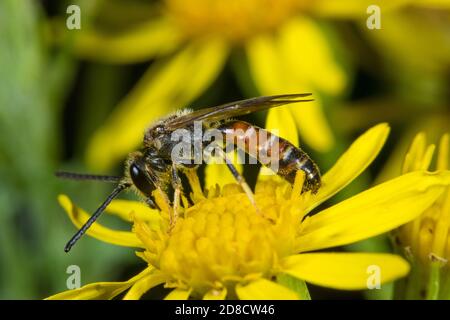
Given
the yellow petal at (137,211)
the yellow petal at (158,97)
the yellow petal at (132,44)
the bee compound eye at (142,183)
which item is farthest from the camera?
the yellow petal at (132,44)

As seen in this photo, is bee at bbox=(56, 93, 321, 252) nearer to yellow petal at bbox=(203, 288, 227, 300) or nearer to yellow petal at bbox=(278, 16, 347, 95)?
yellow petal at bbox=(203, 288, 227, 300)

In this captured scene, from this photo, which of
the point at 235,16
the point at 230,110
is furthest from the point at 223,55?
the point at 230,110

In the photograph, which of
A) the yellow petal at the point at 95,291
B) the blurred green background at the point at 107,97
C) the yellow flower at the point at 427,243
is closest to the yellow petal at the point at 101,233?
the yellow petal at the point at 95,291

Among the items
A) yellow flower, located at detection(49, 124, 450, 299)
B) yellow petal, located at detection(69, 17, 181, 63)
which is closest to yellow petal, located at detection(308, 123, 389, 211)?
yellow flower, located at detection(49, 124, 450, 299)

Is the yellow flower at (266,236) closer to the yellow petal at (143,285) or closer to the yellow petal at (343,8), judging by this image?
the yellow petal at (143,285)
